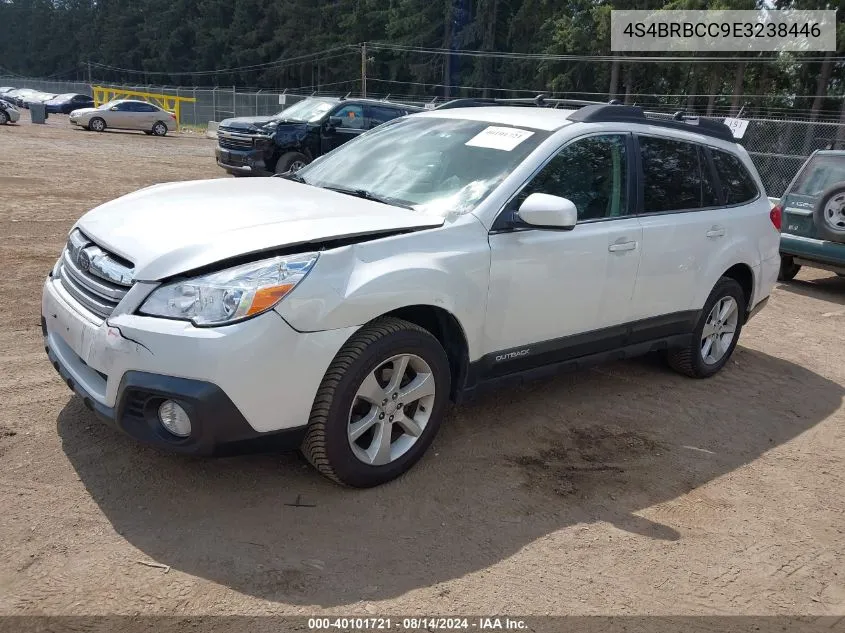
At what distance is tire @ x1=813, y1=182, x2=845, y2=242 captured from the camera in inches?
333

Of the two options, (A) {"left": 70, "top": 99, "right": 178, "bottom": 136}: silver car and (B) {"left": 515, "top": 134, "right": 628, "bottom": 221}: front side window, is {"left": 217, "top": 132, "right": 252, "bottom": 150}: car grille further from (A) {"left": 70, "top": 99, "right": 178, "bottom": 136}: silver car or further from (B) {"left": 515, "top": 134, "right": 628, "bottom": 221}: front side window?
(A) {"left": 70, "top": 99, "right": 178, "bottom": 136}: silver car

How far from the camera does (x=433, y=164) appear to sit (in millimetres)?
4199

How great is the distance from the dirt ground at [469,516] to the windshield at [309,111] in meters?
11.2

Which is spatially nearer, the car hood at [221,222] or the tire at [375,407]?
the car hood at [221,222]

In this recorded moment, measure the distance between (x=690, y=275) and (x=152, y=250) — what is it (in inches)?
136

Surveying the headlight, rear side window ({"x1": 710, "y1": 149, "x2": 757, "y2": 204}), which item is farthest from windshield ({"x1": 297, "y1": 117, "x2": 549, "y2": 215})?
rear side window ({"x1": 710, "y1": 149, "x2": 757, "y2": 204})

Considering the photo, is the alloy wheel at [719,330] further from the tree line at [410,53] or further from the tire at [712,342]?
the tree line at [410,53]

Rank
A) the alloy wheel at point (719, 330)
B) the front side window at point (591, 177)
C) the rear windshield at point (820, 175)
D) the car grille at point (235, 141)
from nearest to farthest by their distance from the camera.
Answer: the front side window at point (591, 177), the alloy wheel at point (719, 330), the rear windshield at point (820, 175), the car grille at point (235, 141)

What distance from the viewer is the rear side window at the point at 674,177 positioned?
15.4 feet

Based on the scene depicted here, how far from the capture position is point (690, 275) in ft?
16.2

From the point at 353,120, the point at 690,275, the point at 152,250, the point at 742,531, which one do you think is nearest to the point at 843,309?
the point at 690,275

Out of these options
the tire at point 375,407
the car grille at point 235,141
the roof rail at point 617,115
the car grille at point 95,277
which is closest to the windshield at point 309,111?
the car grille at point 235,141

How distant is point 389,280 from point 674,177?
8.27 feet

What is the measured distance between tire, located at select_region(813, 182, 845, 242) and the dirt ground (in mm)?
4119
